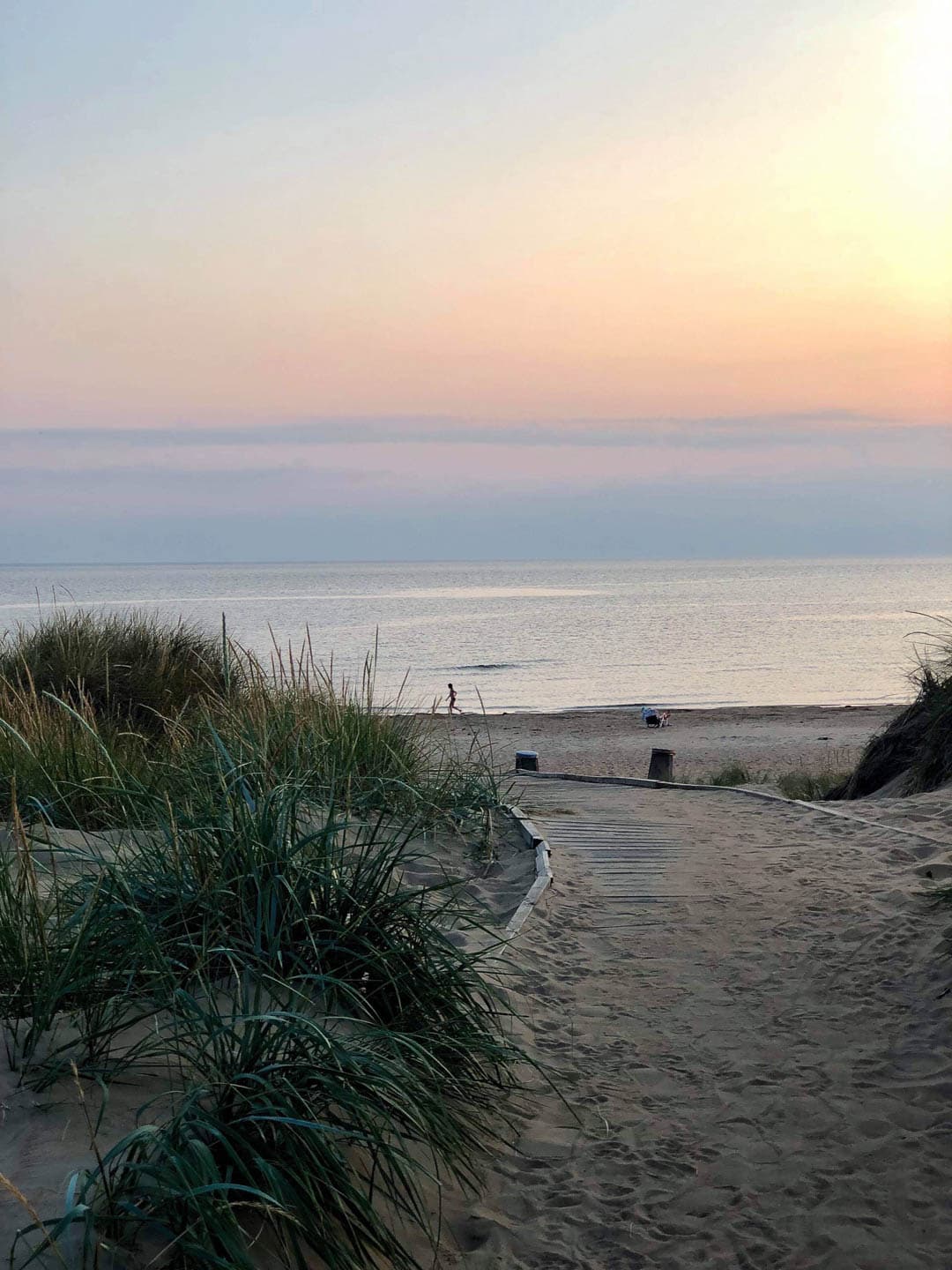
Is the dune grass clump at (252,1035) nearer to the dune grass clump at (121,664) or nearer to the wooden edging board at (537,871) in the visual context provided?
the wooden edging board at (537,871)

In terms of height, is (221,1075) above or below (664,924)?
above

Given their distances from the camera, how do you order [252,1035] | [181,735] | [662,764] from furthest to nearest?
[662,764] → [181,735] → [252,1035]

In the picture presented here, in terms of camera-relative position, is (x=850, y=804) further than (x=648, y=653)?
No

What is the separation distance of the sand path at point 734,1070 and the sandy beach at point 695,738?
8601 mm

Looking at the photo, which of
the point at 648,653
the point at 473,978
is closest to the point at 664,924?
the point at 473,978

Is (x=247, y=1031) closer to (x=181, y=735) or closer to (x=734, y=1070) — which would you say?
(x=734, y=1070)

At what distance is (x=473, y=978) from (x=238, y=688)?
501 centimetres

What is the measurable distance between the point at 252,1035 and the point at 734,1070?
2038mm

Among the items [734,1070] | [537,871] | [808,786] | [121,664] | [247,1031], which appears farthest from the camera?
[808,786]

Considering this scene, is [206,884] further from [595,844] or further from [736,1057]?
[595,844]

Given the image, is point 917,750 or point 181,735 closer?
point 181,735

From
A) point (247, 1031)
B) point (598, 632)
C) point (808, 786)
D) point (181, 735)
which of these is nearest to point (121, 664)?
point (181, 735)

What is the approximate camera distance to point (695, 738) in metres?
22.2

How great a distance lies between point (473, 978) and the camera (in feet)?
13.3
